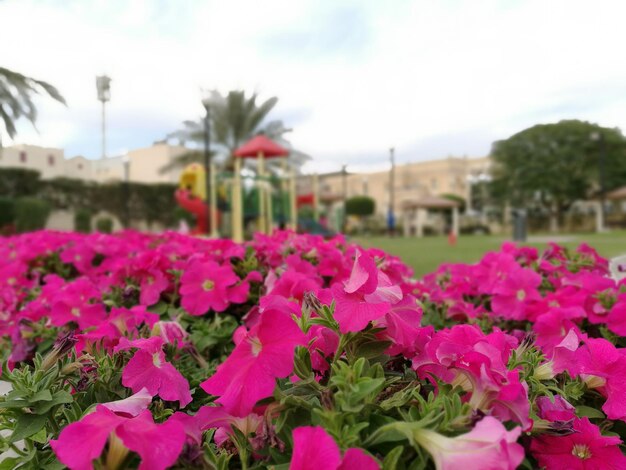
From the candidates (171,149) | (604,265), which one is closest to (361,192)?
(171,149)

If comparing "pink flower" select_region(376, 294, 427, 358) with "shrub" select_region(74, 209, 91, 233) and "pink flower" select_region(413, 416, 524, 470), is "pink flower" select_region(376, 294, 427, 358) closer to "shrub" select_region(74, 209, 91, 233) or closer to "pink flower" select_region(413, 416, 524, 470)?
"pink flower" select_region(413, 416, 524, 470)

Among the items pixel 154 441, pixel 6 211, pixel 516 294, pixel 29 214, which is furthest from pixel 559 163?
pixel 154 441

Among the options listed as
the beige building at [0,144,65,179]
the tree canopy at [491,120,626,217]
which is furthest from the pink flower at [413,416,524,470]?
the beige building at [0,144,65,179]

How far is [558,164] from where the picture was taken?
119 ft

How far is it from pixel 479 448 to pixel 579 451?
29cm

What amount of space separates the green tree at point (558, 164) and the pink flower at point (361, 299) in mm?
38386

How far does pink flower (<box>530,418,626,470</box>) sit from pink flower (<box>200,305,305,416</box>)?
339 millimetres

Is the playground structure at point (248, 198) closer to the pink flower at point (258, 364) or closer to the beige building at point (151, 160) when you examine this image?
the pink flower at point (258, 364)

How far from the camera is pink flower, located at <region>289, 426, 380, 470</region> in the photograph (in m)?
0.55

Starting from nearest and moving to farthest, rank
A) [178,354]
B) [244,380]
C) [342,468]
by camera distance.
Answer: [342,468] → [244,380] → [178,354]

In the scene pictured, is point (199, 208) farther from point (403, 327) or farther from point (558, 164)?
point (558, 164)

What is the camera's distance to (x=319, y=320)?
710 millimetres

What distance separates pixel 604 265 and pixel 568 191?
122 feet

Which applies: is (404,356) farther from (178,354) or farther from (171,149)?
(171,149)
